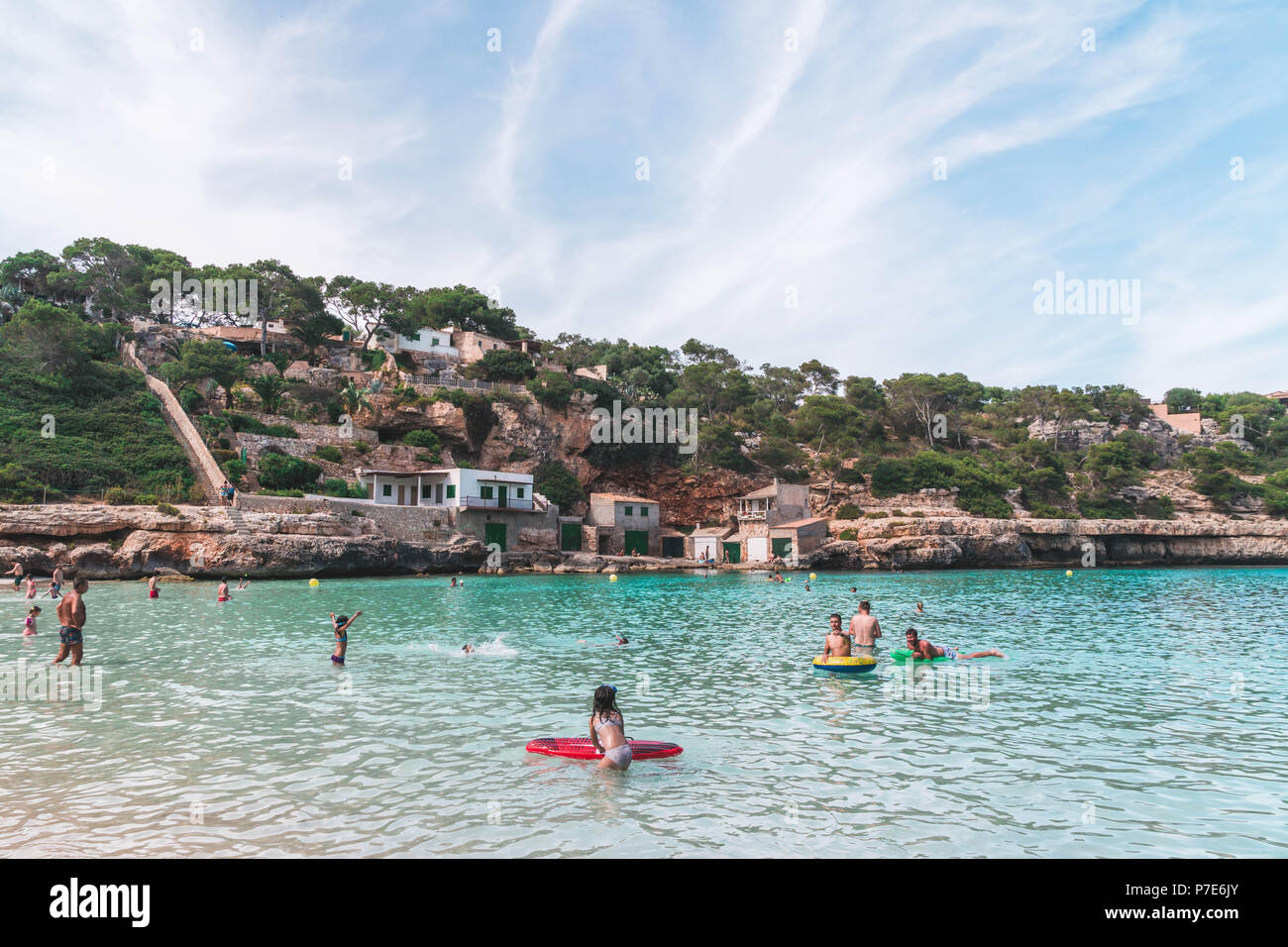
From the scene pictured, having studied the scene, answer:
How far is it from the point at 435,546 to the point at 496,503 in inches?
229

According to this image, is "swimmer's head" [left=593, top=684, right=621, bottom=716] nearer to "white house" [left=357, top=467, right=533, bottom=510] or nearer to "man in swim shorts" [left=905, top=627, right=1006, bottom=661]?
"man in swim shorts" [left=905, top=627, right=1006, bottom=661]

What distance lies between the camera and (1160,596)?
3266 cm

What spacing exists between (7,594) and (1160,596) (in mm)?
46616

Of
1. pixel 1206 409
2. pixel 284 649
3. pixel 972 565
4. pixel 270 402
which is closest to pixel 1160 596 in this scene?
pixel 972 565

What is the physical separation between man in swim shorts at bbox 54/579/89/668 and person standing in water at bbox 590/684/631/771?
34.2 ft

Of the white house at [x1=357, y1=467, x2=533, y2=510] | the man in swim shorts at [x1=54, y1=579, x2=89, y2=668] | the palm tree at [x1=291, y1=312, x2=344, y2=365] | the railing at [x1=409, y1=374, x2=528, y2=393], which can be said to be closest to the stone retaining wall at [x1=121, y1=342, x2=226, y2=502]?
the white house at [x1=357, y1=467, x2=533, y2=510]

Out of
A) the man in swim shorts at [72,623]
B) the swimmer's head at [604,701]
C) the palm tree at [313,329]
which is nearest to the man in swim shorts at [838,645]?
the swimmer's head at [604,701]

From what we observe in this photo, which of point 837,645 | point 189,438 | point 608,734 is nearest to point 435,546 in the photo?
point 189,438

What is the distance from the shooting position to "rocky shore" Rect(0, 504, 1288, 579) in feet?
112

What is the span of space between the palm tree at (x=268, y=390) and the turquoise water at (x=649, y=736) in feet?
114

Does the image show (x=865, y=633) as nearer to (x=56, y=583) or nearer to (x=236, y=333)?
(x=56, y=583)

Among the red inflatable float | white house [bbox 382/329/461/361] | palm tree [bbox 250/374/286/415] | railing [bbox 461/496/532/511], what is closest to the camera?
the red inflatable float

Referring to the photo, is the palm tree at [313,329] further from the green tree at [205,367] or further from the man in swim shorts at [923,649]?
the man in swim shorts at [923,649]

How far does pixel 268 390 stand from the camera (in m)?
52.2
